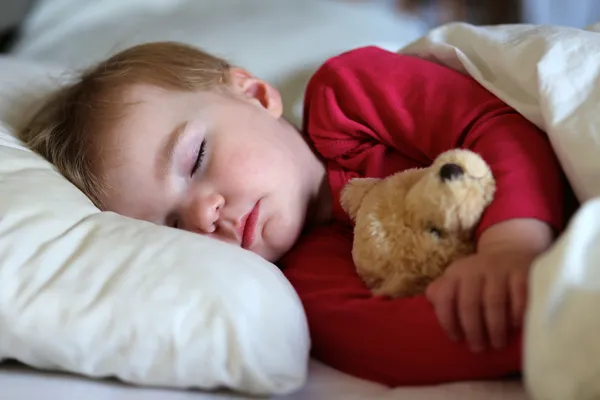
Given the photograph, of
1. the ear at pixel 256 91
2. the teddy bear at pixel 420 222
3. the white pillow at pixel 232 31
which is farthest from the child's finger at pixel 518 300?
the white pillow at pixel 232 31

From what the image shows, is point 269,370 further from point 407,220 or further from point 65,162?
point 65,162

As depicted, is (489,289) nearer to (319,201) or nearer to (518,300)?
(518,300)

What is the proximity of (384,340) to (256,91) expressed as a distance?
53 centimetres

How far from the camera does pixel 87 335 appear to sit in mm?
577

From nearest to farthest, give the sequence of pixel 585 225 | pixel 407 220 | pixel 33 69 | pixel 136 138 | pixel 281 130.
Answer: pixel 585 225
pixel 407 220
pixel 136 138
pixel 281 130
pixel 33 69

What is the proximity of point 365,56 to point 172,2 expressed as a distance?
77 centimetres

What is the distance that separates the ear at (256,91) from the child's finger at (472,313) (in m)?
0.50

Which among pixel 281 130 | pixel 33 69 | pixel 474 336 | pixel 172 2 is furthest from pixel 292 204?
pixel 172 2

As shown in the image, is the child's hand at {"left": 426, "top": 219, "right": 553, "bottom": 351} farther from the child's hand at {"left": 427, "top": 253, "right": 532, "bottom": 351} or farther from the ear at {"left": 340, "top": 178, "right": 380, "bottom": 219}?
the ear at {"left": 340, "top": 178, "right": 380, "bottom": 219}

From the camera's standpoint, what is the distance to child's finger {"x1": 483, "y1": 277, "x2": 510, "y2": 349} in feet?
1.76

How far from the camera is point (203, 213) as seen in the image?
80 centimetres

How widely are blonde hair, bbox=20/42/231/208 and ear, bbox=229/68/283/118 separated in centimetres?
Answer: 2

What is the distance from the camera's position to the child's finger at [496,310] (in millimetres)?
538

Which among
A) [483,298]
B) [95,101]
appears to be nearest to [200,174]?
[95,101]
